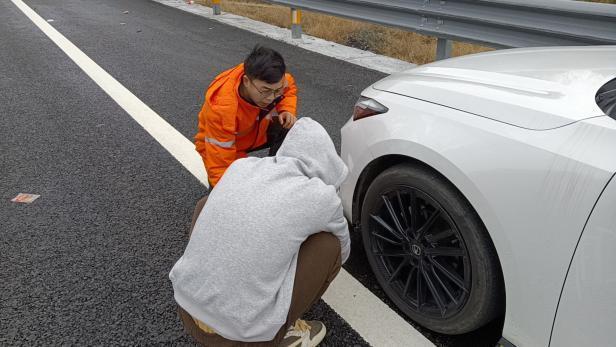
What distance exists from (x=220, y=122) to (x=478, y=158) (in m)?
1.30

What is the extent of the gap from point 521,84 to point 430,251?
747 millimetres

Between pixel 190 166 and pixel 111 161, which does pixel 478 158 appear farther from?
pixel 111 161

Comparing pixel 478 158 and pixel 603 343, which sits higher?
pixel 478 158

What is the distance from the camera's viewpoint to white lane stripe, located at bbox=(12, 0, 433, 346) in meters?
2.21

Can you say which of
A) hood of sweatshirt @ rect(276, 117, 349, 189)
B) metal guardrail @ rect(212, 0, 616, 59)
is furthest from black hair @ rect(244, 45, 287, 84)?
metal guardrail @ rect(212, 0, 616, 59)

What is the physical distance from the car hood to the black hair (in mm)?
502

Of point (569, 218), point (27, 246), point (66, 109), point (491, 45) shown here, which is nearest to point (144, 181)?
point (27, 246)

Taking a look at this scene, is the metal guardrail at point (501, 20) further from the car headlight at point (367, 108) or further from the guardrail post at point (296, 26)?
the car headlight at point (367, 108)

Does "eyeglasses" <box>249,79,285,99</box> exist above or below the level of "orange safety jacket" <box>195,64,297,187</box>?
above

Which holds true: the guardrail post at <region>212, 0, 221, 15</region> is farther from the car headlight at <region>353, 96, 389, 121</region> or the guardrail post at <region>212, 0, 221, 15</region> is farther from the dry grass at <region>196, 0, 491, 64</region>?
the car headlight at <region>353, 96, 389, 121</region>

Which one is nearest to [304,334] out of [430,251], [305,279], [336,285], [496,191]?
[305,279]

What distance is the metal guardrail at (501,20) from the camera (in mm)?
4352

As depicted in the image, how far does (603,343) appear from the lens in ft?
5.04


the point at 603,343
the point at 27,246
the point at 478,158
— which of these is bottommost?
the point at 27,246
